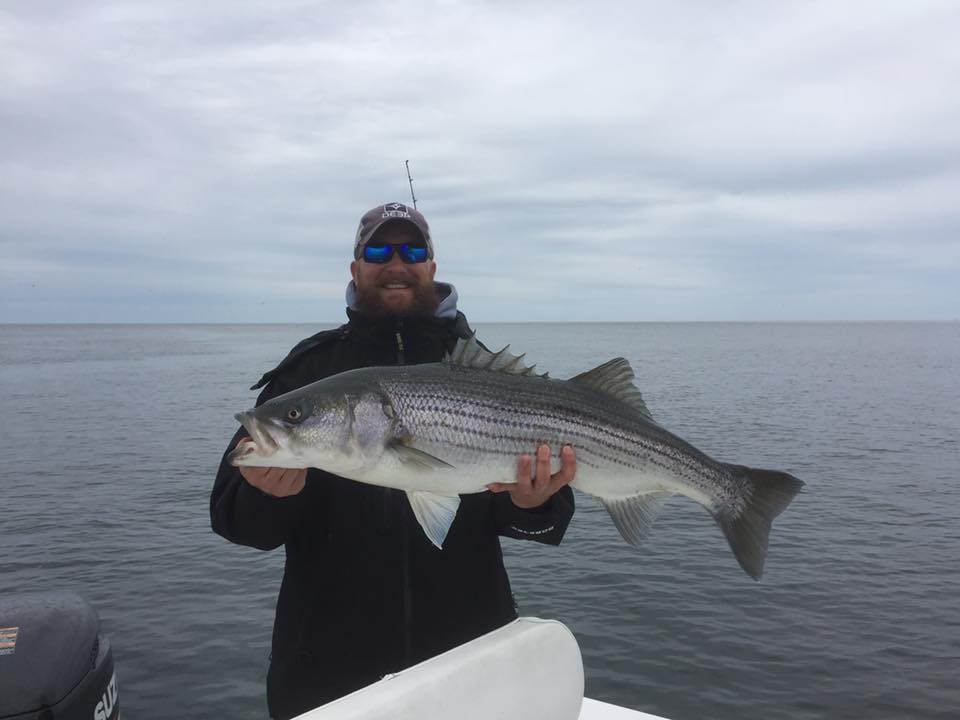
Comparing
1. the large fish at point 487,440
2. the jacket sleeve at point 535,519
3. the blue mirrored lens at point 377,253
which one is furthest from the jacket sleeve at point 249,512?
the blue mirrored lens at point 377,253

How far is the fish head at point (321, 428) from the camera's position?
12.3 feet

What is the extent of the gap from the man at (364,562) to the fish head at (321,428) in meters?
0.14

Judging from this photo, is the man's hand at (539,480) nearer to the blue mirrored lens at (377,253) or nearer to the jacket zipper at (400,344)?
the jacket zipper at (400,344)

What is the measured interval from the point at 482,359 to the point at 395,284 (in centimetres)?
78

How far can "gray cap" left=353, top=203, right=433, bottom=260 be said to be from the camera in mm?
4641

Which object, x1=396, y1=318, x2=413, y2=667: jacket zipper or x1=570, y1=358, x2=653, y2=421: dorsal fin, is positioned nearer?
x1=396, y1=318, x2=413, y2=667: jacket zipper

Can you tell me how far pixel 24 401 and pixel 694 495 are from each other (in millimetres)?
48600

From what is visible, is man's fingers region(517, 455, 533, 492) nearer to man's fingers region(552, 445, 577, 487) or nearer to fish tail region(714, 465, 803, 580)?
man's fingers region(552, 445, 577, 487)

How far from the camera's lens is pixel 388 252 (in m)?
4.62

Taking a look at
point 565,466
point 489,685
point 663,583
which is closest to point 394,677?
point 489,685

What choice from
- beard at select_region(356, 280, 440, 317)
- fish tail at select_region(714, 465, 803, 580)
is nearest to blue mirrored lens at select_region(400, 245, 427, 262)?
beard at select_region(356, 280, 440, 317)

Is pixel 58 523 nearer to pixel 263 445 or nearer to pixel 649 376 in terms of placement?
pixel 263 445

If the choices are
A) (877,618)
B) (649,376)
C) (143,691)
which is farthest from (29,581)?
(649,376)

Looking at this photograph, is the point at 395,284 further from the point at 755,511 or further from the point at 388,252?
the point at 755,511
